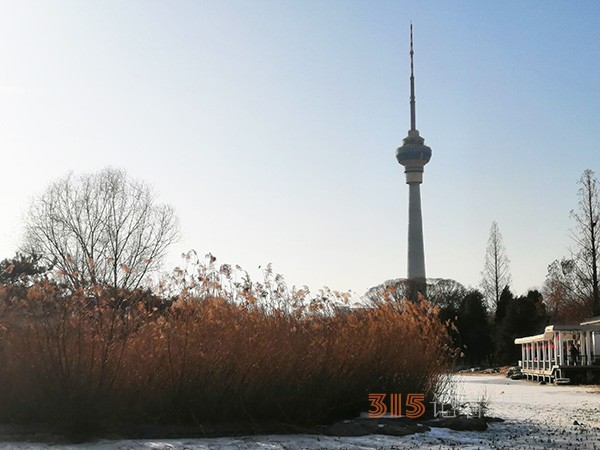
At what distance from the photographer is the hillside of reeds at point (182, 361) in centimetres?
809

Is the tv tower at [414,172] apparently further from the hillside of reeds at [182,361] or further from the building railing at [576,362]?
the hillside of reeds at [182,361]

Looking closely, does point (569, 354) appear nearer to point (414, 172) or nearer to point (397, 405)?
point (397, 405)

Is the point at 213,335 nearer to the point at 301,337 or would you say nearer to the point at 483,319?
the point at 301,337

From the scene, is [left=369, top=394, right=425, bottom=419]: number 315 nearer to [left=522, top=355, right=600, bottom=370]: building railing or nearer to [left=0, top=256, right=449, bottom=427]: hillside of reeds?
[left=0, top=256, right=449, bottom=427]: hillside of reeds

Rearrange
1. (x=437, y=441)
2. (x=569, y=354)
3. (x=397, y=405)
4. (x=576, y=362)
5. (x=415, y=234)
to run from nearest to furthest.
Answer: (x=437, y=441)
(x=397, y=405)
(x=576, y=362)
(x=569, y=354)
(x=415, y=234)

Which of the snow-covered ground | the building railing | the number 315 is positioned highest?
the building railing

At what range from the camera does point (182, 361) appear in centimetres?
Result: 836

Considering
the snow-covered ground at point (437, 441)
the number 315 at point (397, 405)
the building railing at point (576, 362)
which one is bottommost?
the snow-covered ground at point (437, 441)

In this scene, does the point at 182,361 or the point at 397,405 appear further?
the point at 397,405

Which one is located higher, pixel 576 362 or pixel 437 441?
pixel 576 362

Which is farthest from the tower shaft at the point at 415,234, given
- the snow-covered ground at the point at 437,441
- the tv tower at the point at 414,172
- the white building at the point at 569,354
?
the snow-covered ground at the point at 437,441

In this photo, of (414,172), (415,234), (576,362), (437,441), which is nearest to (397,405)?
(437,441)

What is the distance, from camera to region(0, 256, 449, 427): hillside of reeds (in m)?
8.09

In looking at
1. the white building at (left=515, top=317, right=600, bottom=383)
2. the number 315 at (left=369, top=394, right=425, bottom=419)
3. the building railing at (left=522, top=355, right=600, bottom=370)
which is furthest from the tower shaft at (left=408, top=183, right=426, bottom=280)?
the number 315 at (left=369, top=394, right=425, bottom=419)
